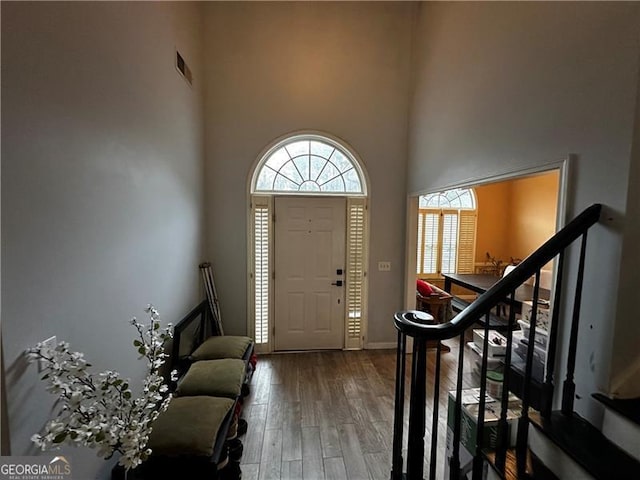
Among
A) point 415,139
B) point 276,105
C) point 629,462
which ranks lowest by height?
point 629,462

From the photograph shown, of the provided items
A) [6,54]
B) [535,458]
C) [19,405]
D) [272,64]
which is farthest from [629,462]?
[272,64]

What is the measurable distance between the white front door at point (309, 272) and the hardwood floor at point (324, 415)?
0.27 meters

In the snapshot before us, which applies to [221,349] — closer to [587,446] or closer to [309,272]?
[309,272]

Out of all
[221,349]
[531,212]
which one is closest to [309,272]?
[221,349]

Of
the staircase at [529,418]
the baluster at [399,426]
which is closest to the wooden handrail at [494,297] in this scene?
the staircase at [529,418]

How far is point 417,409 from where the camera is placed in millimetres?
1286

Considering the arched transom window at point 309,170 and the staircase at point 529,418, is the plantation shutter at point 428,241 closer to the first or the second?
the arched transom window at point 309,170

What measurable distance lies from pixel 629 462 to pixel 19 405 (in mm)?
2379

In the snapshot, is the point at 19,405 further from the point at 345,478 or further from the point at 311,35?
the point at 311,35

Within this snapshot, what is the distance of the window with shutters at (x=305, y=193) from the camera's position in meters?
3.92

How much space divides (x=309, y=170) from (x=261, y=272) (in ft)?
5.04

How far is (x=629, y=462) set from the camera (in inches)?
44.5

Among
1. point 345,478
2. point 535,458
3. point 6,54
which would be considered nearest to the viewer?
point 6,54

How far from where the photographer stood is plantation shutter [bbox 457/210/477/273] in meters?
6.25
